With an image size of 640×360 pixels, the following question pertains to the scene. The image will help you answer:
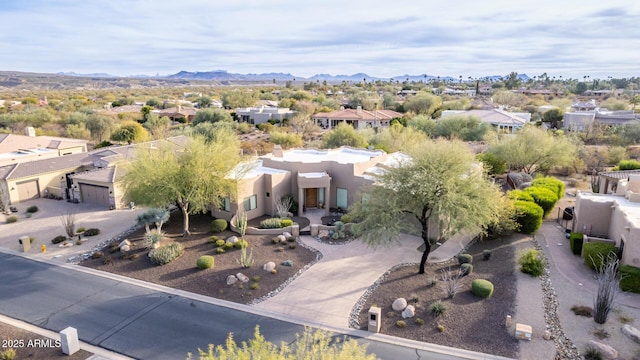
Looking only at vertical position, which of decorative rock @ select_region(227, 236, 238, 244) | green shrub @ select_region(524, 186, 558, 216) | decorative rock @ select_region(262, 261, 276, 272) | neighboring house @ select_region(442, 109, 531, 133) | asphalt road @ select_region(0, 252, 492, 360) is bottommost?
asphalt road @ select_region(0, 252, 492, 360)

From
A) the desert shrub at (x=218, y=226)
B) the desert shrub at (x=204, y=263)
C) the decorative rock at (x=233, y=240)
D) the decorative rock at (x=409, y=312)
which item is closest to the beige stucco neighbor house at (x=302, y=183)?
the desert shrub at (x=218, y=226)

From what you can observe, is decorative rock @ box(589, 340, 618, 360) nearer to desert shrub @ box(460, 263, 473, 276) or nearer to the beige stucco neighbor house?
desert shrub @ box(460, 263, 473, 276)

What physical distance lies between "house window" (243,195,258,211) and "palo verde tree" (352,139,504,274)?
10458 mm

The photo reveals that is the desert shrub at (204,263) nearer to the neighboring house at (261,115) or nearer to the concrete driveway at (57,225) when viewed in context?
the concrete driveway at (57,225)

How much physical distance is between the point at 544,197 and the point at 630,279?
9899 mm

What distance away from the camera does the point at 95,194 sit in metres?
33.6

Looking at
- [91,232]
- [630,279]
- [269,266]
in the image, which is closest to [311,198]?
[269,266]

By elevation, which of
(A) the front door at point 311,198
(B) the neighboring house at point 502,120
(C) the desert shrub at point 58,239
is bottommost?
(C) the desert shrub at point 58,239

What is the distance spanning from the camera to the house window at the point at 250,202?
2868cm

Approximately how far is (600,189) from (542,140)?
8220 millimetres

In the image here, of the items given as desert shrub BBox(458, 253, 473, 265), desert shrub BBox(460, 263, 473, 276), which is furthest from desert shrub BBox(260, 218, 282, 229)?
desert shrub BBox(460, 263, 473, 276)

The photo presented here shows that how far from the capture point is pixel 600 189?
31.7m

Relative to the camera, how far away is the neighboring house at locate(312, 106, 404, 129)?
225ft

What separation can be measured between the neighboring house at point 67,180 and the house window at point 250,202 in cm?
838
